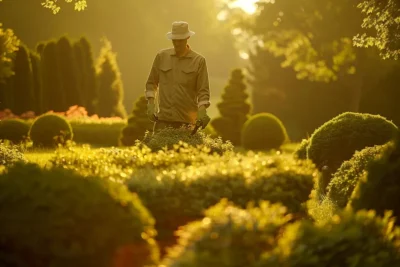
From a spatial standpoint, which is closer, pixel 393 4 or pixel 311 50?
pixel 393 4

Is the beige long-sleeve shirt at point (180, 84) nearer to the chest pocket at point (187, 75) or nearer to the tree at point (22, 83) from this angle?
the chest pocket at point (187, 75)

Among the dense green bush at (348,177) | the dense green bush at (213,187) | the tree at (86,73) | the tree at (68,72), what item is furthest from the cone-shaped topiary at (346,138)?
the tree at (86,73)

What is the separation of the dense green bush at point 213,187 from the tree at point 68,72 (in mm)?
30033

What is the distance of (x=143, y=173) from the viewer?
6750 mm

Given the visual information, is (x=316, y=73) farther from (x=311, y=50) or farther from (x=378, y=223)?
(x=378, y=223)

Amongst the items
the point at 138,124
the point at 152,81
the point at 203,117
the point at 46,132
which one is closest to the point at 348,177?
the point at 203,117

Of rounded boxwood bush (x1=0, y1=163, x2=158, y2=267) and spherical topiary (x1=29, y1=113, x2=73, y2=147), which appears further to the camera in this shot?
spherical topiary (x1=29, y1=113, x2=73, y2=147)

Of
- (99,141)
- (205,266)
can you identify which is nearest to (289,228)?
(205,266)

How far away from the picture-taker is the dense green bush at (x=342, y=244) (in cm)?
478

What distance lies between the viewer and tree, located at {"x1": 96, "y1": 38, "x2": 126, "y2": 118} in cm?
4097

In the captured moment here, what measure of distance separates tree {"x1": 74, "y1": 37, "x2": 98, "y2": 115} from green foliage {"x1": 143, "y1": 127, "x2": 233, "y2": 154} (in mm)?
28679

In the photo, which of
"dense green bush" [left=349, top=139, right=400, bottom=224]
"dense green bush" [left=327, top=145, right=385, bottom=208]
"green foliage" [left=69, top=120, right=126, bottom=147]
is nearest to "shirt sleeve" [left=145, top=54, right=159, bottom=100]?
"dense green bush" [left=327, top=145, right=385, bottom=208]

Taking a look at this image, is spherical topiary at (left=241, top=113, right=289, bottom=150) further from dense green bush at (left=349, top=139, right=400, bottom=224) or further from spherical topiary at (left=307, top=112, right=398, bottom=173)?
dense green bush at (left=349, top=139, right=400, bottom=224)

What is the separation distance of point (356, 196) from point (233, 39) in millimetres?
94318
